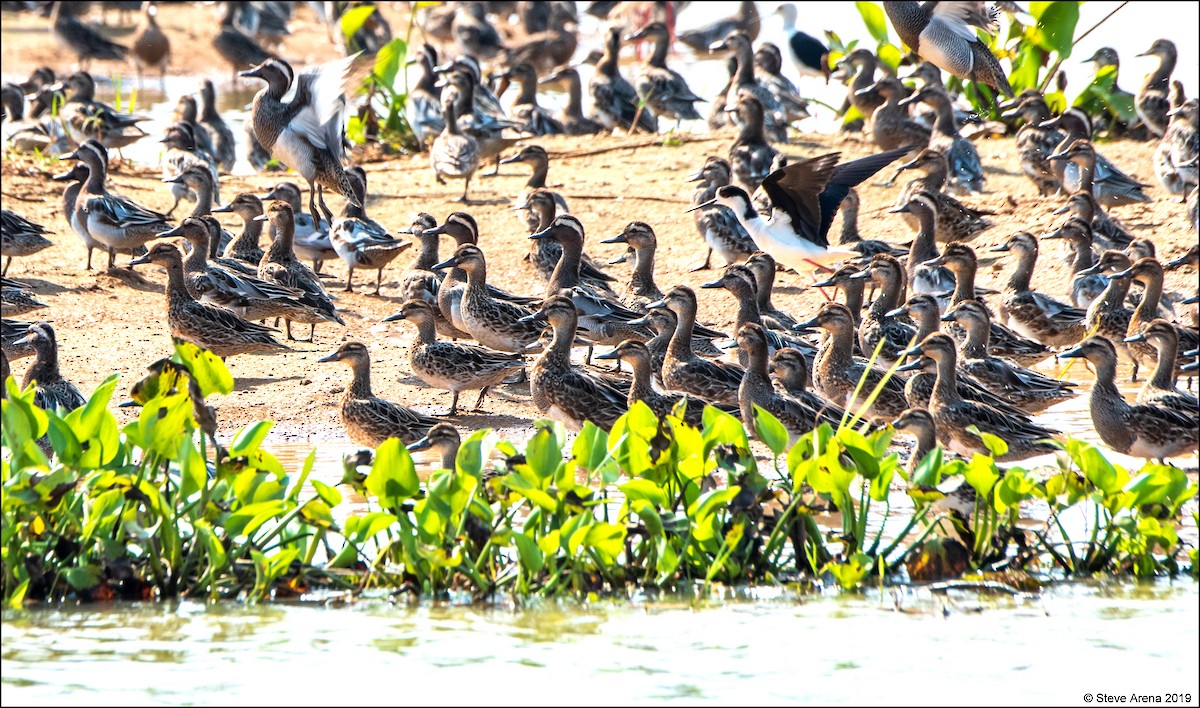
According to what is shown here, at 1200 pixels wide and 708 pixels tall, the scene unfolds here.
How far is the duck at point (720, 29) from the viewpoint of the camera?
26312 millimetres

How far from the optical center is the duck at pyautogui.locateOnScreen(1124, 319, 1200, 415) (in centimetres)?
805

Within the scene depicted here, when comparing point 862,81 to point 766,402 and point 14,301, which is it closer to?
point 766,402

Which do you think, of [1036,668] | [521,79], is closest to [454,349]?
[1036,668]

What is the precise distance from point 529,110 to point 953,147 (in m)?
5.89

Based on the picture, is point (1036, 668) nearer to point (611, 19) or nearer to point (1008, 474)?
point (1008, 474)

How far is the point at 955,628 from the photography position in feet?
18.1

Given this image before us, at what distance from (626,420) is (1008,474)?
4.86 ft

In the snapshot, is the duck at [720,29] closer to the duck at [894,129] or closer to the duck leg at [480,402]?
the duck at [894,129]

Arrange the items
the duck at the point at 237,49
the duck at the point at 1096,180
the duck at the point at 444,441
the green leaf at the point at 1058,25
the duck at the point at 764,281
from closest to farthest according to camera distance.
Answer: the duck at the point at 444,441 < the duck at the point at 764,281 < the duck at the point at 1096,180 < the green leaf at the point at 1058,25 < the duck at the point at 237,49

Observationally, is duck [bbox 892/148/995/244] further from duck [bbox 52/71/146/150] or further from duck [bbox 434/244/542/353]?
duck [bbox 52/71/146/150]

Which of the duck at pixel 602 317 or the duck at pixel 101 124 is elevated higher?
the duck at pixel 101 124

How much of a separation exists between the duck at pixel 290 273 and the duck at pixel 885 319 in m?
3.53

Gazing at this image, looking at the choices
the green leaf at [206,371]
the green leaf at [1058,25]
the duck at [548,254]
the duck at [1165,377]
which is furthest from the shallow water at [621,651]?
the green leaf at [1058,25]

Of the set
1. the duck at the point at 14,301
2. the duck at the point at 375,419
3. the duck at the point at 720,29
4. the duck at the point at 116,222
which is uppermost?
the duck at the point at 720,29
